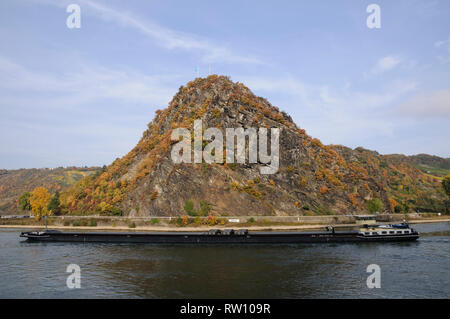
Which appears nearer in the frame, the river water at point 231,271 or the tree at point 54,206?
the river water at point 231,271

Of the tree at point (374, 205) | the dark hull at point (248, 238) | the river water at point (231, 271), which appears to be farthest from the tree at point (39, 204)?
the tree at point (374, 205)

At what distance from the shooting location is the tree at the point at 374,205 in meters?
107

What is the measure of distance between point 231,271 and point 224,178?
5853 centimetres

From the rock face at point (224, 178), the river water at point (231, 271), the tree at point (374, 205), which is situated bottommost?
the river water at point (231, 271)

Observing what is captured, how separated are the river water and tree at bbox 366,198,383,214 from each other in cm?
4465

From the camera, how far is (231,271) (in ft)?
136

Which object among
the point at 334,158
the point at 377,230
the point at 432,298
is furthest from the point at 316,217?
the point at 432,298

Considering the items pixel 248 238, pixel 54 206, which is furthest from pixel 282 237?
pixel 54 206

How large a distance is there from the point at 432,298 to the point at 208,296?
23.2m

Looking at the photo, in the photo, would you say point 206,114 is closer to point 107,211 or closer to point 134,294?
point 107,211

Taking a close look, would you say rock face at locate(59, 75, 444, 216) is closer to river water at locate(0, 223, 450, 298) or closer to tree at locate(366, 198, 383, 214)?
tree at locate(366, 198, 383, 214)

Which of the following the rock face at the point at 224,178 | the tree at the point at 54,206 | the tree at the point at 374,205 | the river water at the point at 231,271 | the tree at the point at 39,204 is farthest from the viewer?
the tree at the point at 39,204

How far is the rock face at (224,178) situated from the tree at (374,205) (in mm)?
2025

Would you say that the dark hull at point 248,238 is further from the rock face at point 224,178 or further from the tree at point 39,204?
the tree at point 39,204
